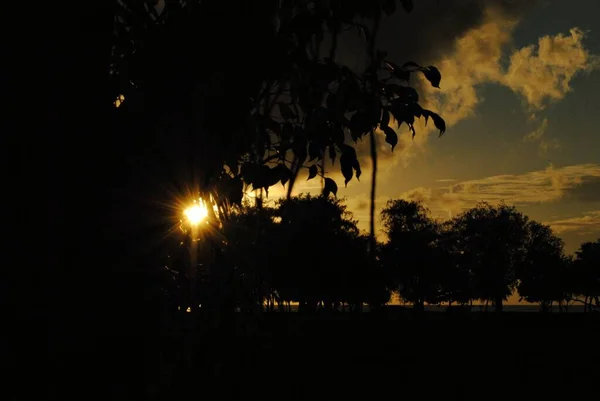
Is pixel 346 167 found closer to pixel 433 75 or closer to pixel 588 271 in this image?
pixel 433 75

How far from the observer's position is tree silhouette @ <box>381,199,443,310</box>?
306 feet

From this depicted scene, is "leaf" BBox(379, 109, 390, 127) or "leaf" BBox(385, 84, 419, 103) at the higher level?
"leaf" BBox(385, 84, 419, 103)

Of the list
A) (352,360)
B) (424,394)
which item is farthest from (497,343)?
(424,394)

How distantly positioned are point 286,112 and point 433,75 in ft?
3.56

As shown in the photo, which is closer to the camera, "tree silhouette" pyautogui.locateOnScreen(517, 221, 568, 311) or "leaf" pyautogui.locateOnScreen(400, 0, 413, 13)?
"leaf" pyautogui.locateOnScreen(400, 0, 413, 13)

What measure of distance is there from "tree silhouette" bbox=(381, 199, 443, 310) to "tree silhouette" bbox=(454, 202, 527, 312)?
5.74m

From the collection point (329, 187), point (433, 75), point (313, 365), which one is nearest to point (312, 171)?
point (329, 187)

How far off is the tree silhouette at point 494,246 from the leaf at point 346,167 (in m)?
96.4

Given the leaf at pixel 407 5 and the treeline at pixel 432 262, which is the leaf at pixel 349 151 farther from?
the treeline at pixel 432 262

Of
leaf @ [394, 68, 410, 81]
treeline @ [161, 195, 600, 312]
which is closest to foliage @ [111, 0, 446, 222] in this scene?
leaf @ [394, 68, 410, 81]

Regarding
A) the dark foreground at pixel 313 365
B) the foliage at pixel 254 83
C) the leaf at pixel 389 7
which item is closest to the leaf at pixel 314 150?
the foliage at pixel 254 83

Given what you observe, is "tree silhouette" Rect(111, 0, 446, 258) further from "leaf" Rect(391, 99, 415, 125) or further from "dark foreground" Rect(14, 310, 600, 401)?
"dark foreground" Rect(14, 310, 600, 401)

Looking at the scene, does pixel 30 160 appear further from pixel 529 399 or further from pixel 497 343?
pixel 497 343

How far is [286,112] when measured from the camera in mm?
4062
